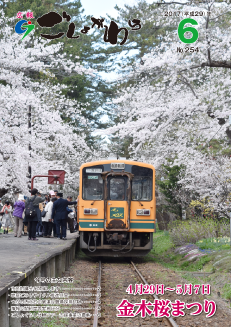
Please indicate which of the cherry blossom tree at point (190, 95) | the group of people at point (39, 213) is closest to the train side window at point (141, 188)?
the group of people at point (39, 213)

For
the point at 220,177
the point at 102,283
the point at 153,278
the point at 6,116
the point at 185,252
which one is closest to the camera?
the point at 102,283

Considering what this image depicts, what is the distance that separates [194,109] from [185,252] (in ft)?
14.8

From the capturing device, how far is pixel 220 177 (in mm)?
15477

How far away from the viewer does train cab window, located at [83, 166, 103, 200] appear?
12.3 metres

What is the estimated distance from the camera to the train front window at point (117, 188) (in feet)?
40.0

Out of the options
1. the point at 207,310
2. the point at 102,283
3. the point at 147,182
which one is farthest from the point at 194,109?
the point at 207,310

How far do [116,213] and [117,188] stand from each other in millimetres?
736

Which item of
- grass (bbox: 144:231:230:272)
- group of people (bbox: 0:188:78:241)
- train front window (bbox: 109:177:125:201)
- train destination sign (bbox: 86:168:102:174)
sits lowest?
grass (bbox: 144:231:230:272)

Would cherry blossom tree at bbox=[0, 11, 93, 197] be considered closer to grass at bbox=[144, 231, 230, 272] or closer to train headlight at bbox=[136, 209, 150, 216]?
train headlight at bbox=[136, 209, 150, 216]

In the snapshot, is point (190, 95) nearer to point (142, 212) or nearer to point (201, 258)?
point (142, 212)

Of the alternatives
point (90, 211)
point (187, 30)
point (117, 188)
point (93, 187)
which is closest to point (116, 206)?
point (117, 188)

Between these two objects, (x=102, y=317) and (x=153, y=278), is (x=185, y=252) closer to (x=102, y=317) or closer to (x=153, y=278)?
(x=153, y=278)

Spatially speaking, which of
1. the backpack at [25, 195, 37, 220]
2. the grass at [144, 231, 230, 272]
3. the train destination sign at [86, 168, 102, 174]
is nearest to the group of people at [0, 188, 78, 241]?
the backpack at [25, 195, 37, 220]

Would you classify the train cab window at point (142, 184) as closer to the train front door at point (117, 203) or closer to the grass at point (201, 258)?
the train front door at point (117, 203)
